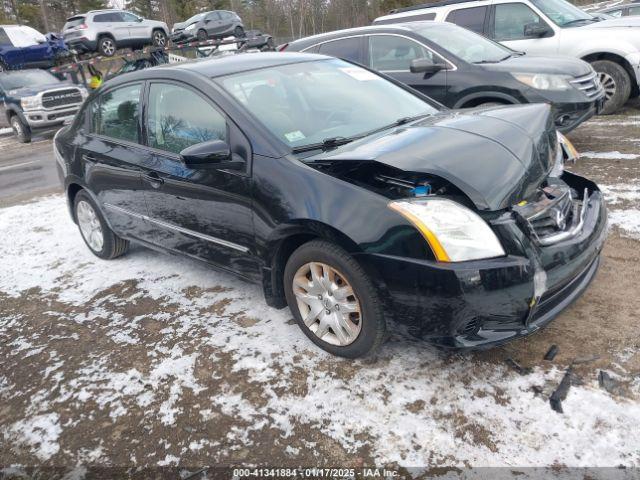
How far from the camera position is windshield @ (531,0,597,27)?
7.96 metres

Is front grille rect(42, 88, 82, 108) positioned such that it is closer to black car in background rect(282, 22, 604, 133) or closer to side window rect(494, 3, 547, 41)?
black car in background rect(282, 22, 604, 133)

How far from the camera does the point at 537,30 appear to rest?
25.6 ft

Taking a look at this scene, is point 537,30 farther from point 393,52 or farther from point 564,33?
point 393,52

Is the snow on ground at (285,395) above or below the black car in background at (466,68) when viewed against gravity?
below

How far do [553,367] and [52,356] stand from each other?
3.02 m

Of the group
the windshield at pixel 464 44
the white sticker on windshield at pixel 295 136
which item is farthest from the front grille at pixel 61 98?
the white sticker on windshield at pixel 295 136

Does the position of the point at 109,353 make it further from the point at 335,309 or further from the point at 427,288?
the point at 427,288

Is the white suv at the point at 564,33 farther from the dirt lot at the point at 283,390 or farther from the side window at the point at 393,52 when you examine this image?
the dirt lot at the point at 283,390

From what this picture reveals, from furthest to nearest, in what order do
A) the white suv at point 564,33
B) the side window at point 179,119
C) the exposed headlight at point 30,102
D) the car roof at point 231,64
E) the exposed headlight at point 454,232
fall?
the exposed headlight at point 30,102 < the white suv at point 564,33 < the car roof at point 231,64 < the side window at point 179,119 < the exposed headlight at point 454,232

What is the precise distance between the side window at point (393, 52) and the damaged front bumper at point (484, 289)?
4.55 m

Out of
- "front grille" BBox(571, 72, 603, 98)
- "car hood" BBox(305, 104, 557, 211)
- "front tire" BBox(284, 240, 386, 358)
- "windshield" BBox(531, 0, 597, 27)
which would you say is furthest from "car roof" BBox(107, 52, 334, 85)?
"windshield" BBox(531, 0, 597, 27)

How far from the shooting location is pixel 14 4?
45.2 m

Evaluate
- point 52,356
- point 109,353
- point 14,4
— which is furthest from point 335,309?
point 14,4

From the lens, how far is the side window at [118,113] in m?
3.89
